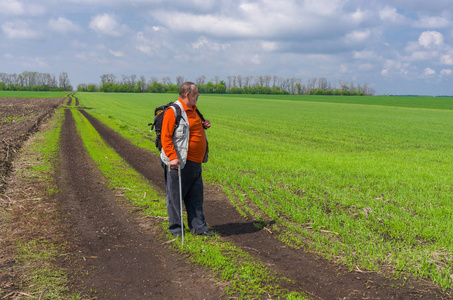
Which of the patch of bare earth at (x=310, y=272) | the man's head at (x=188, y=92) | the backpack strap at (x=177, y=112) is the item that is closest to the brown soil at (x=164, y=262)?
the patch of bare earth at (x=310, y=272)

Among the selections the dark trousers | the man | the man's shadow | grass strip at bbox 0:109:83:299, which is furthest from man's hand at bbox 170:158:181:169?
grass strip at bbox 0:109:83:299

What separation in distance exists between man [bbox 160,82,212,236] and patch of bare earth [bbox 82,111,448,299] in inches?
28.4

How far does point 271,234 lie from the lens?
6164mm

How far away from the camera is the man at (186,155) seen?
554 cm

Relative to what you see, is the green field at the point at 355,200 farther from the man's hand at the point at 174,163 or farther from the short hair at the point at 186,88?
the short hair at the point at 186,88

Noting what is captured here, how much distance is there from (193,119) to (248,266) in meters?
2.43

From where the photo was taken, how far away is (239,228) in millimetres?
6461

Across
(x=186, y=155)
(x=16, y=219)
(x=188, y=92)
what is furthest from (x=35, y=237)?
(x=188, y=92)

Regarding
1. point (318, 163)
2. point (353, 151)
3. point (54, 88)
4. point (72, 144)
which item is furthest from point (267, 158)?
point (54, 88)

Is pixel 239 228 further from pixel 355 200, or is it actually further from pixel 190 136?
pixel 355 200

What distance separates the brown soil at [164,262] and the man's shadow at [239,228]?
18mm

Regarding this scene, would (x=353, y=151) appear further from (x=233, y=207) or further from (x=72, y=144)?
(x=72, y=144)

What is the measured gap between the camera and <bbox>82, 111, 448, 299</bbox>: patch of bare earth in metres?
4.30

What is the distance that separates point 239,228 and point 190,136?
202 cm
